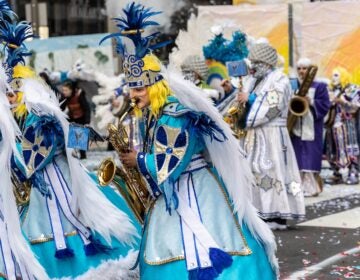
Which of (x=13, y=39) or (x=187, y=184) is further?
(x=13, y=39)

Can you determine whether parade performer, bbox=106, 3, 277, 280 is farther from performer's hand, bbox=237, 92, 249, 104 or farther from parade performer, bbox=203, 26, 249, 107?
parade performer, bbox=203, 26, 249, 107

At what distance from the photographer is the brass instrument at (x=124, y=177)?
17.0 feet

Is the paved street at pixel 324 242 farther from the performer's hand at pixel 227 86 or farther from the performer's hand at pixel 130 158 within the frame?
the performer's hand at pixel 130 158

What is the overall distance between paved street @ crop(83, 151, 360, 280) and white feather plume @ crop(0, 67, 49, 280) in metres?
2.67

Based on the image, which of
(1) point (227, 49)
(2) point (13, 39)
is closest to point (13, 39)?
(2) point (13, 39)

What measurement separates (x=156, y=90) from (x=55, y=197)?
60.7 inches

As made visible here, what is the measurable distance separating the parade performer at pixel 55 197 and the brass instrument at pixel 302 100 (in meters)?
5.44

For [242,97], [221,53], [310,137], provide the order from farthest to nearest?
1. [310,137]
2. [221,53]
3. [242,97]

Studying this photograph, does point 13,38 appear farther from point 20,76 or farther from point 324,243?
point 324,243

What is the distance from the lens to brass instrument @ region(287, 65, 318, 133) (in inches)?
454

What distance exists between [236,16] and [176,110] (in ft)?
35.4

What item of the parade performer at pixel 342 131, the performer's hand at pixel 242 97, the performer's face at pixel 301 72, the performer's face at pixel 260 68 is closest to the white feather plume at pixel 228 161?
the performer's hand at pixel 242 97

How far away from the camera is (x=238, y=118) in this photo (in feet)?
30.1

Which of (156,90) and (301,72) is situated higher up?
(156,90)
